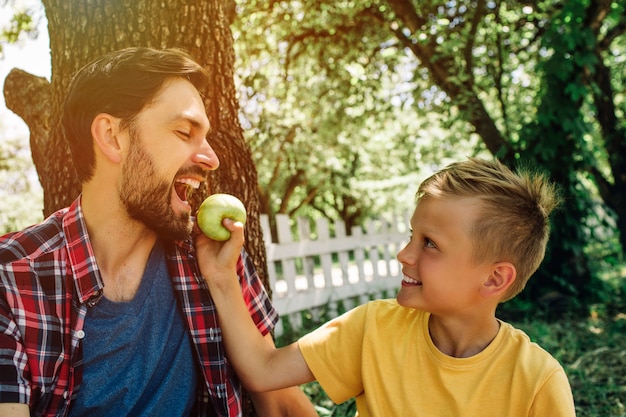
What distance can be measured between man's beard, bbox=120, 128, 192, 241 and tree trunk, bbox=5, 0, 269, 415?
1.87ft

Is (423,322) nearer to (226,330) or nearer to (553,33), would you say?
(226,330)

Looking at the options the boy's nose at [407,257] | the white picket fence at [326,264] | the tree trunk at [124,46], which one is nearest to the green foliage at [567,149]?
the white picket fence at [326,264]

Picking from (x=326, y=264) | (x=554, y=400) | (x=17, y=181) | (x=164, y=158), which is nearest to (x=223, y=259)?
(x=164, y=158)

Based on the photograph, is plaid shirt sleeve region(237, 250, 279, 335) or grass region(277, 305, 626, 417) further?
grass region(277, 305, 626, 417)

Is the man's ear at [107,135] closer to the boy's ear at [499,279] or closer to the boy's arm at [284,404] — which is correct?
the boy's arm at [284,404]

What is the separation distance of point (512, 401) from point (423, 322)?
0.39 metres

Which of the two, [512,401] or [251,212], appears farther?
[251,212]

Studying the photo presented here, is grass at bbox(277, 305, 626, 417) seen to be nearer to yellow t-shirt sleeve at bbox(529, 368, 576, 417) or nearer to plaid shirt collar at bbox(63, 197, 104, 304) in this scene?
yellow t-shirt sleeve at bbox(529, 368, 576, 417)

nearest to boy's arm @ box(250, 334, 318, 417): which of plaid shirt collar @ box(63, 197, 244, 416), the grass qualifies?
plaid shirt collar @ box(63, 197, 244, 416)

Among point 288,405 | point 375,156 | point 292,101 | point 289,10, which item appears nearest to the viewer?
point 288,405

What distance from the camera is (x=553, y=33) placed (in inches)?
257

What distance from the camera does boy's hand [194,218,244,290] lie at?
79.3 inches

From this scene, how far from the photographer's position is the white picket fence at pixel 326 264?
22.8ft

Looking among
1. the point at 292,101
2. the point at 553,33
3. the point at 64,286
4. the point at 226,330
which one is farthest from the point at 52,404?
the point at 292,101
